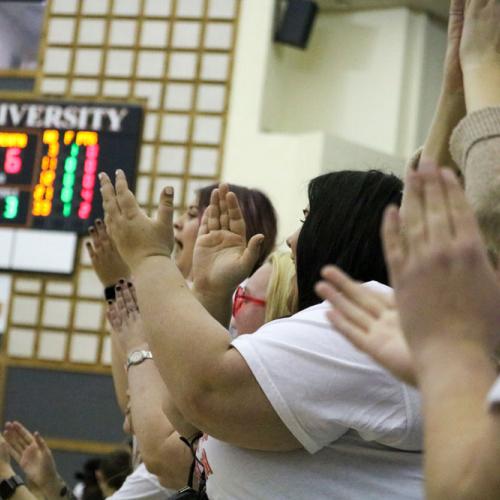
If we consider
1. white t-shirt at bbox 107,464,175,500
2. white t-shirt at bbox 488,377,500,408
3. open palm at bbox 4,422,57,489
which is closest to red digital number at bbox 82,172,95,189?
open palm at bbox 4,422,57,489

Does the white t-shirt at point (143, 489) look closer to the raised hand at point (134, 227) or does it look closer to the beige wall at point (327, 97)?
the raised hand at point (134, 227)

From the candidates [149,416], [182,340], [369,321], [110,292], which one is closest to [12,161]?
[110,292]

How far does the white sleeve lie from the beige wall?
508 cm

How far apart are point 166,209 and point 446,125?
44cm

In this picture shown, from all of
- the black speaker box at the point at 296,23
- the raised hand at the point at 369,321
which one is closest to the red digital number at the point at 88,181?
the black speaker box at the point at 296,23

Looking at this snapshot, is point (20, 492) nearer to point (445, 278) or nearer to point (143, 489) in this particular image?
point (143, 489)

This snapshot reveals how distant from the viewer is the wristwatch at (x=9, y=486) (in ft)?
8.66

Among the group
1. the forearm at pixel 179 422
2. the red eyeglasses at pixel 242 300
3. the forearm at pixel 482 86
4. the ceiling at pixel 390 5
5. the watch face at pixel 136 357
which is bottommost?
the forearm at pixel 179 422

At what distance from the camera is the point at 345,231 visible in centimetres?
160

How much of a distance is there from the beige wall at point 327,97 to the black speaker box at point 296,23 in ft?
0.31

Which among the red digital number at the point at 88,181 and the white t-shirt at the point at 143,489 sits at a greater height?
the red digital number at the point at 88,181

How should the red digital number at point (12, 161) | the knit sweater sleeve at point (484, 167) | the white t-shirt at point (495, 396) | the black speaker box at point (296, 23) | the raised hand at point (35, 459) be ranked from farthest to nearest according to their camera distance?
the black speaker box at point (296, 23), the red digital number at point (12, 161), the raised hand at point (35, 459), the knit sweater sleeve at point (484, 167), the white t-shirt at point (495, 396)

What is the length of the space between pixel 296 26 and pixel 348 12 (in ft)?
1.74

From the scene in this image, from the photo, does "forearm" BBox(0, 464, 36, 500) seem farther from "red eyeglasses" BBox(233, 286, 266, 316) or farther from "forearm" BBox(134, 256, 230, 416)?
"forearm" BBox(134, 256, 230, 416)
